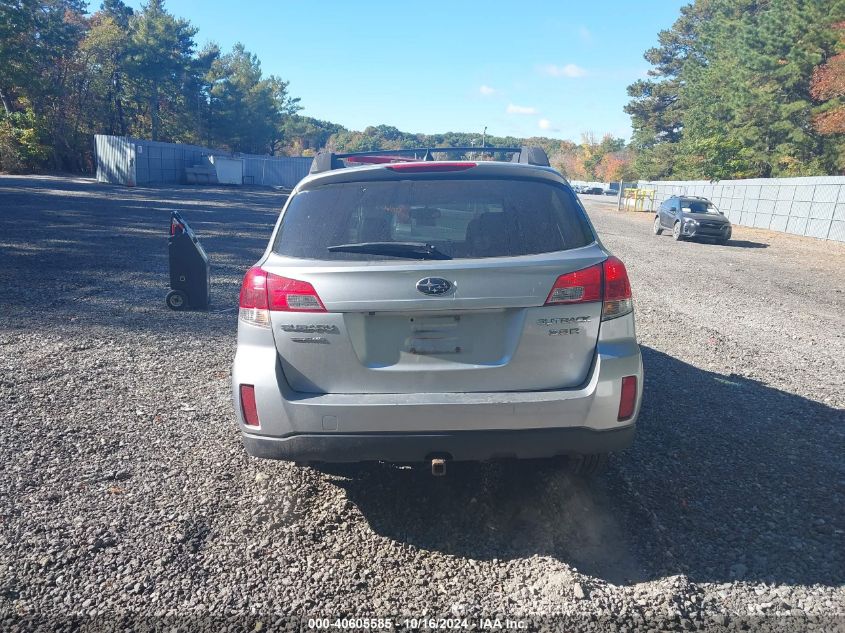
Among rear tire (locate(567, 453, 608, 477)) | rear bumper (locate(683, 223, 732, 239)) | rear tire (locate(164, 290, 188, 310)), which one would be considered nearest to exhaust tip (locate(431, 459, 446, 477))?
rear tire (locate(567, 453, 608, 477))

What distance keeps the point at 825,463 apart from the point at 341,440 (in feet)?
10.6

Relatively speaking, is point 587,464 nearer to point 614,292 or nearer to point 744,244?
point 614,292

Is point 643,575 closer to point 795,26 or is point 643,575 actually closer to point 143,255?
point 143,255

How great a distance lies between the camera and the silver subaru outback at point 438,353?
9.69 feet

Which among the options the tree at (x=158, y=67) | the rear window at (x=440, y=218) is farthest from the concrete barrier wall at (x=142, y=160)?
the rear window at (x=440, y=218)

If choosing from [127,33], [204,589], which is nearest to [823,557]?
[204,589]

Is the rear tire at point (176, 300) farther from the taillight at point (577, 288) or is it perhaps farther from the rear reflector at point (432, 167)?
the taillight at point (577, 288)

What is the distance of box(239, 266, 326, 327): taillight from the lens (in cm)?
301

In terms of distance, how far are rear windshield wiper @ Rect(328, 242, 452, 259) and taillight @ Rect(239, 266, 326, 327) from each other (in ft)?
0.85

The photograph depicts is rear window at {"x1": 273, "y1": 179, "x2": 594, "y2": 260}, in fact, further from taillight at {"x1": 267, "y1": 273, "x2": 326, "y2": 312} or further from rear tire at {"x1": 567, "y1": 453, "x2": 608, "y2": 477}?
rear tire at {"x1": 567, "y1": 453, "x2": 608, "y2": 477}

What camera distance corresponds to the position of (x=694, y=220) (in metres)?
23.3

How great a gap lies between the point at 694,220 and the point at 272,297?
906 inches

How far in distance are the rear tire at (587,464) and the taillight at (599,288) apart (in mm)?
828

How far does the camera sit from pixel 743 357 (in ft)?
23.0
